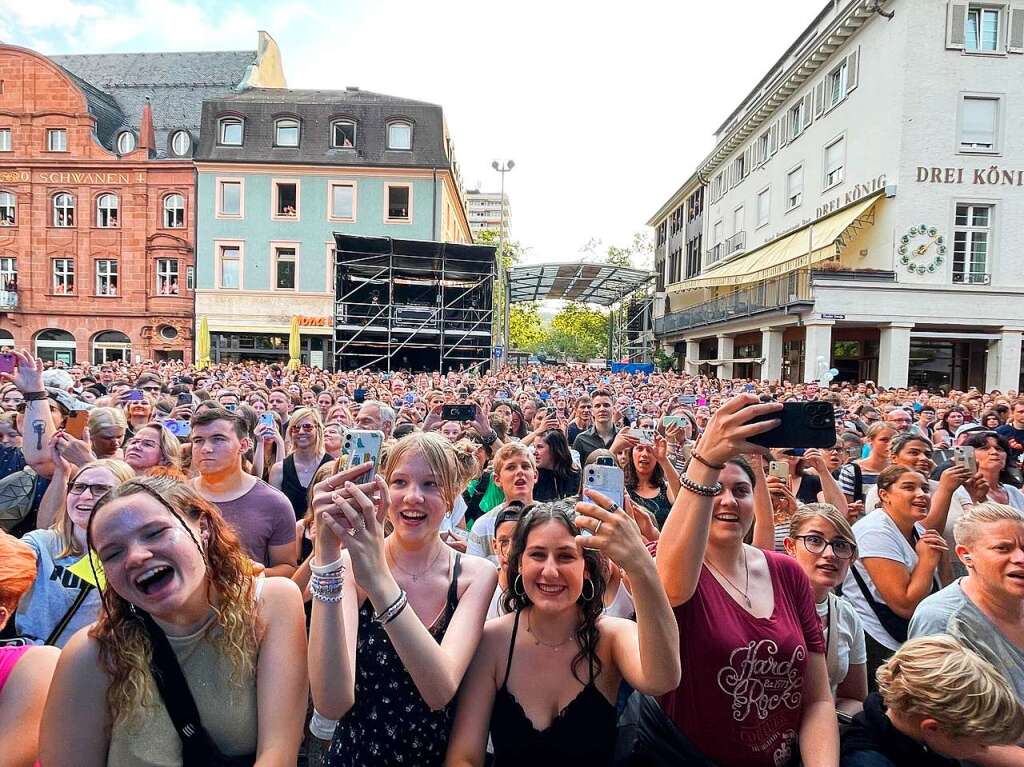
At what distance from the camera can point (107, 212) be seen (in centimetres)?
3222

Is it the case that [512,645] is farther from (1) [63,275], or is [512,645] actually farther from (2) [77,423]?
(1) [63,275]

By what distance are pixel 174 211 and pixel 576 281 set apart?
2071 cm

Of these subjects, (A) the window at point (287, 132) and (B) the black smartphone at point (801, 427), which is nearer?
(B) the black smartphone at point (801, 427)

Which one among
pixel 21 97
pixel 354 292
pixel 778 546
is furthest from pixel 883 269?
pixel 21 97

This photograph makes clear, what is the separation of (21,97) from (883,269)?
39984 mm

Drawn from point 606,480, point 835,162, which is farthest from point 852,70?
point 606,480

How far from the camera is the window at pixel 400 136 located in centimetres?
3192

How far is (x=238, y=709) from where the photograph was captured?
1656 millimetres

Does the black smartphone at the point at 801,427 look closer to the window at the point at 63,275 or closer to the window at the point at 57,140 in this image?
the window at the point at 63,275

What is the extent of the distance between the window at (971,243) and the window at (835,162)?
4.93 m

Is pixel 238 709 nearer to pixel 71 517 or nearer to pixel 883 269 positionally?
pixel 71 517

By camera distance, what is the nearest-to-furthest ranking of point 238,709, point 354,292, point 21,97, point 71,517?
point 238,709 < point 71,517 < point 354,292 < point 21,97

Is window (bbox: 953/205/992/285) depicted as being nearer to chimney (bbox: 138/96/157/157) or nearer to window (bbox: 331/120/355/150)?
window (bbox: 331/120/355/150)

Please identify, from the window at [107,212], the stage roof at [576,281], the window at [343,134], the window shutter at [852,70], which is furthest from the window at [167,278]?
the window shutter at [852,70]
